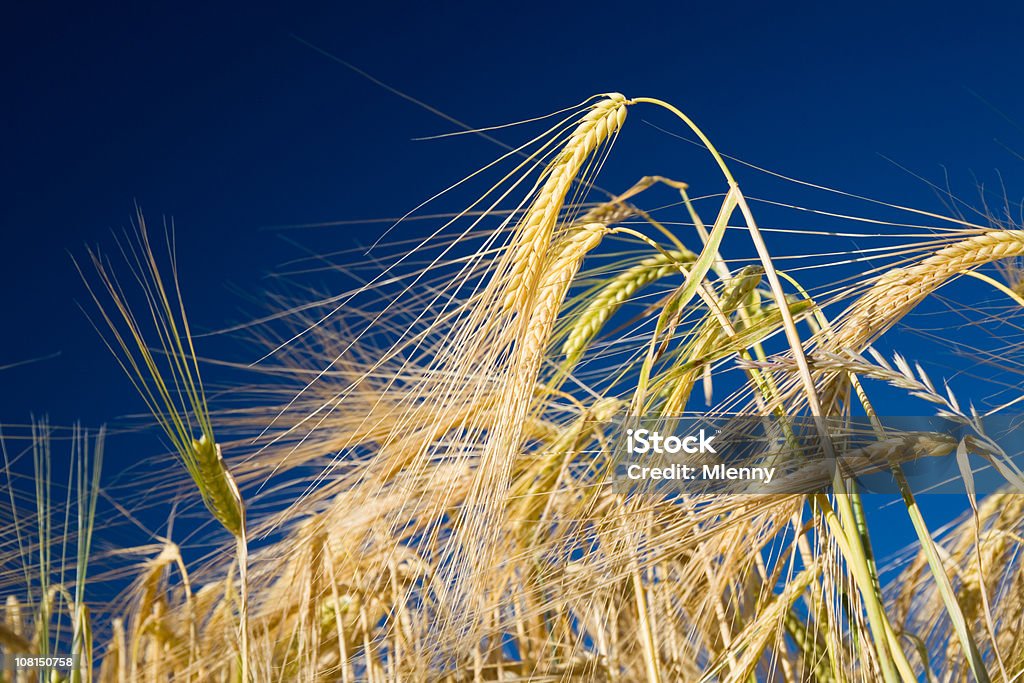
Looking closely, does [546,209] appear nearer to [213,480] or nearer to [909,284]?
[909,284]

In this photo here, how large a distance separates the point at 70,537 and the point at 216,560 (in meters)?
0.35

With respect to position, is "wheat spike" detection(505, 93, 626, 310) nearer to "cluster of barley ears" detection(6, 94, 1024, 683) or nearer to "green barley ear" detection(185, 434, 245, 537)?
"cluster of barley ears" detection(6, 94, 1024, 683)

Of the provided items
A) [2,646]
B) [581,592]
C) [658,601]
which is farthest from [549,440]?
[2,646]

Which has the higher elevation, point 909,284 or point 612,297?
point 612,297

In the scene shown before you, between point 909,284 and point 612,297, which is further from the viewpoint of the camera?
point 612,297

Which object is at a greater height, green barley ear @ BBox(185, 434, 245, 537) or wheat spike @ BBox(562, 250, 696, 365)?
wheat spike @ BBox(562, 250, 696, 365)

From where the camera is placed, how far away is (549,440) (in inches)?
56.3

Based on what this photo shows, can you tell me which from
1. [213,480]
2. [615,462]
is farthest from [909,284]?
[213,480]

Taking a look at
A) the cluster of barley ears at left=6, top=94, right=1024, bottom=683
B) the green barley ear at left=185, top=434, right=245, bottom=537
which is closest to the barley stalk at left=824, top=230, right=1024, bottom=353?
the cluster of barley ears at left=6, top=94, right=1024, bottom=683

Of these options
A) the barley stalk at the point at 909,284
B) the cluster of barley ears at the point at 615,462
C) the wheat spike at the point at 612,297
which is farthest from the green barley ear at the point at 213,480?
the barley stalk at the point at 909,284

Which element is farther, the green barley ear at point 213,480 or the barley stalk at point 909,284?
the green barley ear at point 213,480

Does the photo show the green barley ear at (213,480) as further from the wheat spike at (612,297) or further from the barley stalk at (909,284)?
the barley stalk at (909,284)

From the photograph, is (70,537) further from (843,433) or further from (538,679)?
(843,433)

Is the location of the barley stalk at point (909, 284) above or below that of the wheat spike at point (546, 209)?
below
